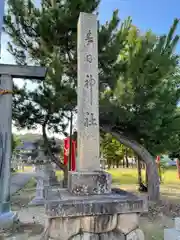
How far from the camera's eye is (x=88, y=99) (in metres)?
2.60

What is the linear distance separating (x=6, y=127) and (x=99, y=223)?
2.34 metres

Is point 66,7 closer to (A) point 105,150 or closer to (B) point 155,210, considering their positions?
(B) point 155,210

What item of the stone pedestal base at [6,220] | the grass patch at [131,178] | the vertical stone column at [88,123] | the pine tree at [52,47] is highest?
the pine tree at [52,47]

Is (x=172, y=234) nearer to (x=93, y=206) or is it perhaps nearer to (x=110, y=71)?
(x=93, y=206)

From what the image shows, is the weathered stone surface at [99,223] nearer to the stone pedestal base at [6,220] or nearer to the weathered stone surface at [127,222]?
the weathered stone surface at [127,222]

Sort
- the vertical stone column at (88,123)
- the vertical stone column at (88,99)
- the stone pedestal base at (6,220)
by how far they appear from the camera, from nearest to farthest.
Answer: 1. the vertical stone column at (88,123)
2. the vertical stone column at (88,99)
3. the stone pedestal base at (6,220)

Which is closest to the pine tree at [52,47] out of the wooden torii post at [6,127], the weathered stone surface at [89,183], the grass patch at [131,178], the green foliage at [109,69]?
the green foliage at [109,69]

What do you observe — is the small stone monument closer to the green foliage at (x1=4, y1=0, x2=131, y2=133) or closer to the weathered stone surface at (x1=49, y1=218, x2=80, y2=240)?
the weathered stone surface at (x1=49, y1=218, x2=80, y2=240)

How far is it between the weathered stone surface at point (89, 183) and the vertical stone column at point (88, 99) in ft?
0.48

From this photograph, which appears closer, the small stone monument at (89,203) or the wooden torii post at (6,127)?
the small stone monument at (89,203)

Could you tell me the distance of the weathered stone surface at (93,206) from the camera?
5.90 feet

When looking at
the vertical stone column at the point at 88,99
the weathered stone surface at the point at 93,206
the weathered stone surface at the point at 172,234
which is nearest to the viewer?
the weathered stone surface at the point at 93,206

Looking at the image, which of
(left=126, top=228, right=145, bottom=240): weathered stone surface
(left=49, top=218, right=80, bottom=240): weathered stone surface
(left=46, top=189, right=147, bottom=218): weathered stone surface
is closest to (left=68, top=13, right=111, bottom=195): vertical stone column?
(left=46, top=189, right=147, bottom=218): weathered stone surface

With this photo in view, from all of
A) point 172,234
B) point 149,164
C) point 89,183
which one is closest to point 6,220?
point 89,183
